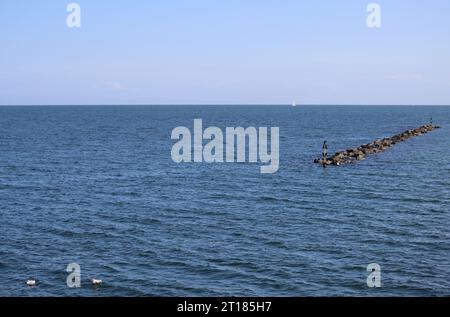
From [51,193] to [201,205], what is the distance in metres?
15.5

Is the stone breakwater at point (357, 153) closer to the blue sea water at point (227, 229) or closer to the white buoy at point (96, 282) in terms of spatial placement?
the blue sea water at point (227, 229)

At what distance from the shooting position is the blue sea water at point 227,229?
86.8ft

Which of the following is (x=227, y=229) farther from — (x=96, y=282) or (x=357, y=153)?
(x=357, y=153)

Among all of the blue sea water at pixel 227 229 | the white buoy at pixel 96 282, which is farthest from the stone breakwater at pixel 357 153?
the white buoy at pixel 96 282

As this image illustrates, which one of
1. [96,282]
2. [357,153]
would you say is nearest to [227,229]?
[96,282]

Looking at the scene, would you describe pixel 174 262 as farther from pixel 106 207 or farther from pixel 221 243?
pixel 106 207

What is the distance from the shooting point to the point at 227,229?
119 feet

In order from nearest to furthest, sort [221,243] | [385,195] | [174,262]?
[174,262]
[221,243]
[385,195]

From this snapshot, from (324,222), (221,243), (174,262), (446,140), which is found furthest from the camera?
(446,140)

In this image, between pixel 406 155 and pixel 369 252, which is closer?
pixel 369 252

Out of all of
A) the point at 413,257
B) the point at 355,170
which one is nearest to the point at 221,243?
the point at 413,257

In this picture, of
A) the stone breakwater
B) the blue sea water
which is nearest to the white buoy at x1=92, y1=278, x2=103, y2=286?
the blue sea water

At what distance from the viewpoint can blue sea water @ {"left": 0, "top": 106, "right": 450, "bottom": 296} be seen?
2645 cm
